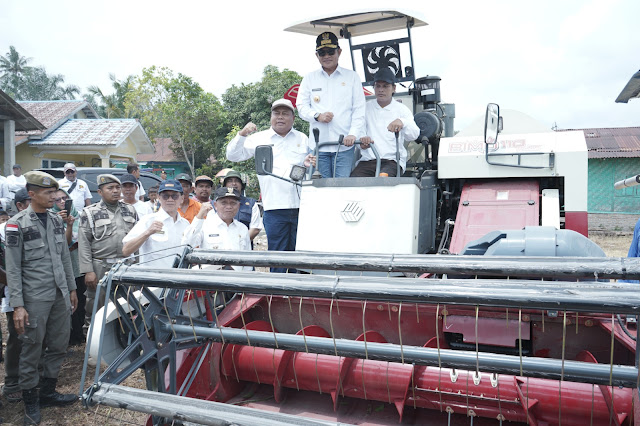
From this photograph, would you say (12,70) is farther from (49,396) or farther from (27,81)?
(49,396)

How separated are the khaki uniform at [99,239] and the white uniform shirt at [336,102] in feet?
6.86

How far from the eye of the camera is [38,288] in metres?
3.78

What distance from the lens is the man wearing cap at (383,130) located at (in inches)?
165

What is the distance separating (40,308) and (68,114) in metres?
20.1

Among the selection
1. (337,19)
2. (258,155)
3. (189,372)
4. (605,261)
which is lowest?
(189,372)

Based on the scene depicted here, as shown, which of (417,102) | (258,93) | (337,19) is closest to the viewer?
(337,19)

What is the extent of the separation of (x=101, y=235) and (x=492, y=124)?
146 inches

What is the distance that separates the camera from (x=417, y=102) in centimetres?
525

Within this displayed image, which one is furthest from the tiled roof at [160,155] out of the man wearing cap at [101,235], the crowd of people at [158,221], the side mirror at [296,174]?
the side mirror at [296,174]

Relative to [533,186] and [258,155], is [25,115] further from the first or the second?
[533,186]

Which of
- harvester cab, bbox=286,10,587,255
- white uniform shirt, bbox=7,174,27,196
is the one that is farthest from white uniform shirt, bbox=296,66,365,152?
white uniform shirt, bbox=7,174,27,196

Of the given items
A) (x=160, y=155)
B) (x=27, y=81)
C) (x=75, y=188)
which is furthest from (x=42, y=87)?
(x=75, y=188)

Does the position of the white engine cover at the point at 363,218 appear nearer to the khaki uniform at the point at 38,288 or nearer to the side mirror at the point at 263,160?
the side mirror at the point at 263,160

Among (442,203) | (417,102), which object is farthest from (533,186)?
(417,102)
